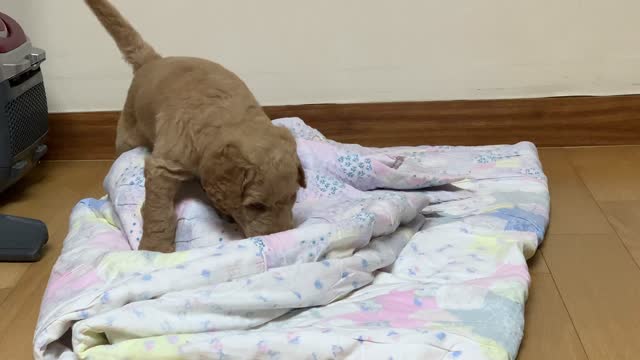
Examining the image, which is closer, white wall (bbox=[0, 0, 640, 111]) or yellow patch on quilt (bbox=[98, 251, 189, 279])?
yellow patch on quilt (bbox=[98, 251, 189, 279])

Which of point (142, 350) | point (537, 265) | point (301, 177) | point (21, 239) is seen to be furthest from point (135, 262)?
point (537, 265)

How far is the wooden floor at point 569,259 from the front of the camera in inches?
47.9

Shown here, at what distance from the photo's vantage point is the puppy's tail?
164 cm

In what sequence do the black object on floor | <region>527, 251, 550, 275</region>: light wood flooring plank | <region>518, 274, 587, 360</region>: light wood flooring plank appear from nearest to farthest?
1. <region>518, 274, 587, 360</region>: light wood flooring plank
2. <region>527, 251, 550, 275</region>: light wood flooring plank
3. the black object on floor

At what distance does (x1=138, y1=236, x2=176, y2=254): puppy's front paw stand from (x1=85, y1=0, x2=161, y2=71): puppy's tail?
0.50 meters

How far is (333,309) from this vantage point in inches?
47.4

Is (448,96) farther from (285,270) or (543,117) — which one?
(285,270)

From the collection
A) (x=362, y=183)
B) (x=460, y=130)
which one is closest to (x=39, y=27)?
(x=362, y=183)

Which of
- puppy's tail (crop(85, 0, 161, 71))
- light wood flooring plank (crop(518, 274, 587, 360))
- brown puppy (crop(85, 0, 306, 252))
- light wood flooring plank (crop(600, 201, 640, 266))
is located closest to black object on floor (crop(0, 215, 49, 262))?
brown puppy (crop(85, 0, 306, 252))

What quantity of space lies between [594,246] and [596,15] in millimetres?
751

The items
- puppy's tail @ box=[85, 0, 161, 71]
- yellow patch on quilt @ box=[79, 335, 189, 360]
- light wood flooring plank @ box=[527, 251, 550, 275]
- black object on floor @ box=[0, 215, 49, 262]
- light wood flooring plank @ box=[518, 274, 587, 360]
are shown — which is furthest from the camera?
puppy's tail @ box=[85, 0, 161, 71]

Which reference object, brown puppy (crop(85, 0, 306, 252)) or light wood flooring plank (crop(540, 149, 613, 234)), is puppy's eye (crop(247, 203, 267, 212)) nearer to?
brown puppy (crop(85, 0, 306, 252))

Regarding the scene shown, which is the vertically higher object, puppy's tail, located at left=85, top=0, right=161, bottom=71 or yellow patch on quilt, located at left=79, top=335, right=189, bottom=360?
puppy's tail, located at left=85, top=0, right=161, bottom=71

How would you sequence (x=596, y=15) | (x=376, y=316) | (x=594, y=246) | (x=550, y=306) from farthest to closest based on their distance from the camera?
(x=596, y=15)
(x=594, y=246)
(x=550, y=306)
(x=376, y=316)
